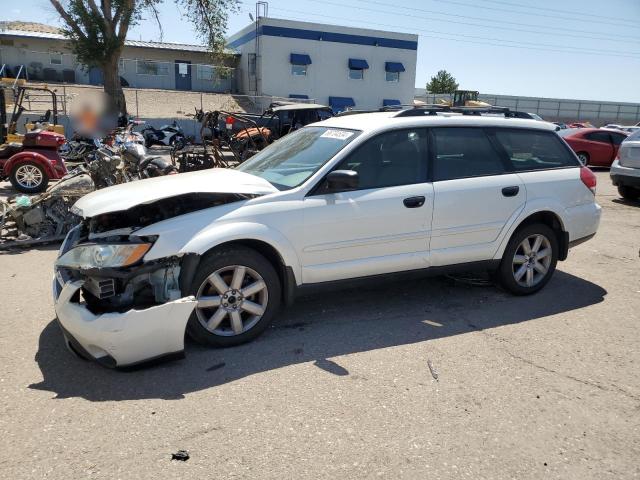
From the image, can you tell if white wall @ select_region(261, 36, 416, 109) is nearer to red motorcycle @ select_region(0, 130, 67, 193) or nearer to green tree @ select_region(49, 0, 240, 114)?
green tree @ select_region(49, 0, 240, 114)

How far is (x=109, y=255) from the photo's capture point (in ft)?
11.7

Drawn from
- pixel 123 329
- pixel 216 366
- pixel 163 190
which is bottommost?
pixel 216 366

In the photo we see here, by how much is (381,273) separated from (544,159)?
89.8 inches

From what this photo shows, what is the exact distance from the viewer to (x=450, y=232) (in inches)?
185

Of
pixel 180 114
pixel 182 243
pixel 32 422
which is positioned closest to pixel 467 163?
pixel 182 243

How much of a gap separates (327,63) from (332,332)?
35.2 m

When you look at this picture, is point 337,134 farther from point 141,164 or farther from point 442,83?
point 442,83

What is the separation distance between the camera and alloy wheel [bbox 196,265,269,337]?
150 inches

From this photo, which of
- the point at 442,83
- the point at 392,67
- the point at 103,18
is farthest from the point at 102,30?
the point at 442,83

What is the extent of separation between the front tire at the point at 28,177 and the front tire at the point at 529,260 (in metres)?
9.25

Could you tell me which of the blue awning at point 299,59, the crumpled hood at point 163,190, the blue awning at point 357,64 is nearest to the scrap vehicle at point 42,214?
the crumpled hood at point 163,190

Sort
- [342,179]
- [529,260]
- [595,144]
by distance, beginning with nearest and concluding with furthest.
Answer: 1. [342,179]
2. [529,260]
3. [595,144]

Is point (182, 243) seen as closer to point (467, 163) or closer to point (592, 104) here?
point (467, 163)

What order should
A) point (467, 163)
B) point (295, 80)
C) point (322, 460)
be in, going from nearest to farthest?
point (322, 460) < point (467, 163) < point (295, 80)
